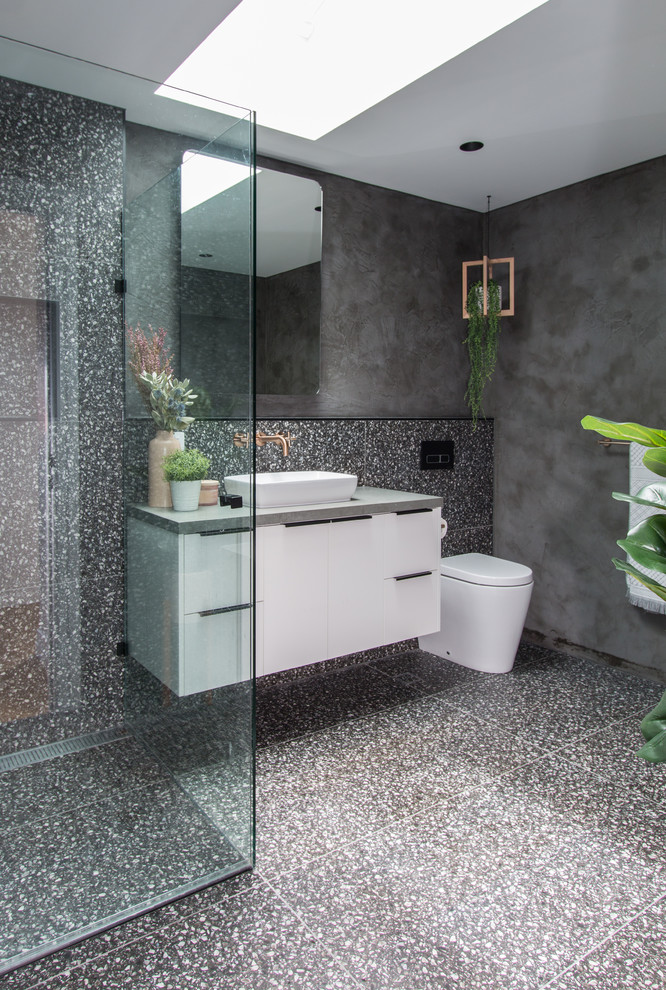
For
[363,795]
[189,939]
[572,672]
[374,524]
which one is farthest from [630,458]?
[189,939]

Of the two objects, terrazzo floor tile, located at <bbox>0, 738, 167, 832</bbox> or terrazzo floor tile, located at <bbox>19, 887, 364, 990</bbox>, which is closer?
terrazzo floor tile, located at <bbox>19, 887, 364, 990</bbox>

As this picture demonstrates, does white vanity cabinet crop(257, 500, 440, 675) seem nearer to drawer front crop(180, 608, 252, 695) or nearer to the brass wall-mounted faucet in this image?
the brass wall-mounted faucet

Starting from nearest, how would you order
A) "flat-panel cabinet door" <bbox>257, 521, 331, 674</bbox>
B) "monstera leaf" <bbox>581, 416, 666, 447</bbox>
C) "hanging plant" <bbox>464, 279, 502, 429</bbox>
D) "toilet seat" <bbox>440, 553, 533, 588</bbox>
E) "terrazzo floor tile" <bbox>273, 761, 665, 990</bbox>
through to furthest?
1. "monstera leaf" <bbox>581, 416, 666, 447</bbox>
2. "terrazzo floor tile" <bbox>273, 761, 665, 990</bbox>
3. "flat-panel cabinet door" <bbox>257, 521, 331, 674</bbox>
4. "toilet seat" <bbox>440, 553, 533, 588</bbox>
5. "hanging plant" <bbox>464, 279, 502, 429</bbox>

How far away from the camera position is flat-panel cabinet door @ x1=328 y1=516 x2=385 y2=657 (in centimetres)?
266

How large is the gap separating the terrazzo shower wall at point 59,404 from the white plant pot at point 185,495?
0.55ft

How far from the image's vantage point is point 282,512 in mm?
2506

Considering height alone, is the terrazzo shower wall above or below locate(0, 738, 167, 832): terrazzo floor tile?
above

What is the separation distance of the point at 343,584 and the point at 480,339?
1707mm

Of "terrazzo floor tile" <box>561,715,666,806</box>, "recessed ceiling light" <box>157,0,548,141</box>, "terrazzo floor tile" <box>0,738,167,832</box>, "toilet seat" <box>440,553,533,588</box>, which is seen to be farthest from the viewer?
"toilet seat" <box>440,553,533,588</box>

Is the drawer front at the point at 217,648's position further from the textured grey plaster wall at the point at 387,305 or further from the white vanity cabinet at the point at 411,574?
the textured grey plaster wall at the point at 387,305

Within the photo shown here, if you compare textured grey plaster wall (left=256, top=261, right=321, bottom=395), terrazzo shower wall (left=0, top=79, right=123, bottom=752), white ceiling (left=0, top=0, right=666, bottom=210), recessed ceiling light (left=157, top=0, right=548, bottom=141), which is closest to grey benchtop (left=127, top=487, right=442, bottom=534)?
terrazzo shower wall (left=0, top=79, right=123, bottom=752)

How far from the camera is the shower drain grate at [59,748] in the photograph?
5.35 ft

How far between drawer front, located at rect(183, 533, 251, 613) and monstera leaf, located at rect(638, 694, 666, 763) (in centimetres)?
102

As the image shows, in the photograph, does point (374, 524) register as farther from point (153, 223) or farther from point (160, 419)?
point (153, 223)
